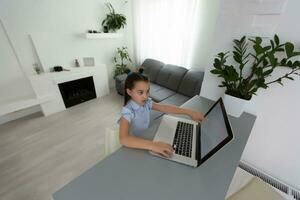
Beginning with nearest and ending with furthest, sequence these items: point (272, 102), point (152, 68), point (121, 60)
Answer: point (272, 102) → point (152, 68) → point (121, 60)

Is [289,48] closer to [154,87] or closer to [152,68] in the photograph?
[154,87]

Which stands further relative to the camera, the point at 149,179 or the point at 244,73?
the point at 244,73

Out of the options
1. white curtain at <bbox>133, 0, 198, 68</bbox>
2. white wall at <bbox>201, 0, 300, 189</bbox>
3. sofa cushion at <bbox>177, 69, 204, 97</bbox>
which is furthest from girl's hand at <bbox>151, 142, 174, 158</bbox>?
white curtain at <bbox>133, 0, 198, 68</bbox>

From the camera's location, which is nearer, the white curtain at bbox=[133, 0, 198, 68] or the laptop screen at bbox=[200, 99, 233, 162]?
the laptop screen at bbox=[200, 99, 233, 162]

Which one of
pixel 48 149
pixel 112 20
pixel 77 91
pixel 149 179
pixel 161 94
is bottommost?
pixel 48 149

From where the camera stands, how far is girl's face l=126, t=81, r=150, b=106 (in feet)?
3.35

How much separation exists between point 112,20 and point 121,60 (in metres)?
0.96

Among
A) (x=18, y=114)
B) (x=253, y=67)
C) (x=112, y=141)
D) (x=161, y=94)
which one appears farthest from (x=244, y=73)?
(x=18, y=114)

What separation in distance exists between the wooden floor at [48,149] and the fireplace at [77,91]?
19cm

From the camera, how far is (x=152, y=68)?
10.6ft

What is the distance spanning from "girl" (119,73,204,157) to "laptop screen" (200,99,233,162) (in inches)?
4.6

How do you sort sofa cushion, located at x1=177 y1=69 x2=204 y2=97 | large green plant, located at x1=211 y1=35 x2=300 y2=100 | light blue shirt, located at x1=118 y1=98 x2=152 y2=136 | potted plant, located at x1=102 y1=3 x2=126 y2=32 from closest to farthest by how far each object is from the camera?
1. large green plant, located at x1=211 y1=35 x2=300 y2=100
2. light blue shirt, located at x1=118 y1=98 x2=152 y2=136
3. sofa cushion, located at x1=177 y1=69 x2=204 y2=97
4. potted plant, located at x1=102 y1=3 x2=126 y2=32

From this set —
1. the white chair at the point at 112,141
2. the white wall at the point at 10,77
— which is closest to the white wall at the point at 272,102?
the white chair at the point at 112,141

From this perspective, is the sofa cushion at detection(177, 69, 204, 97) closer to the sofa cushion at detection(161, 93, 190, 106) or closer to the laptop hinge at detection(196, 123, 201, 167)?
the sofa cushion at detection(161, 93, 190, 106)
